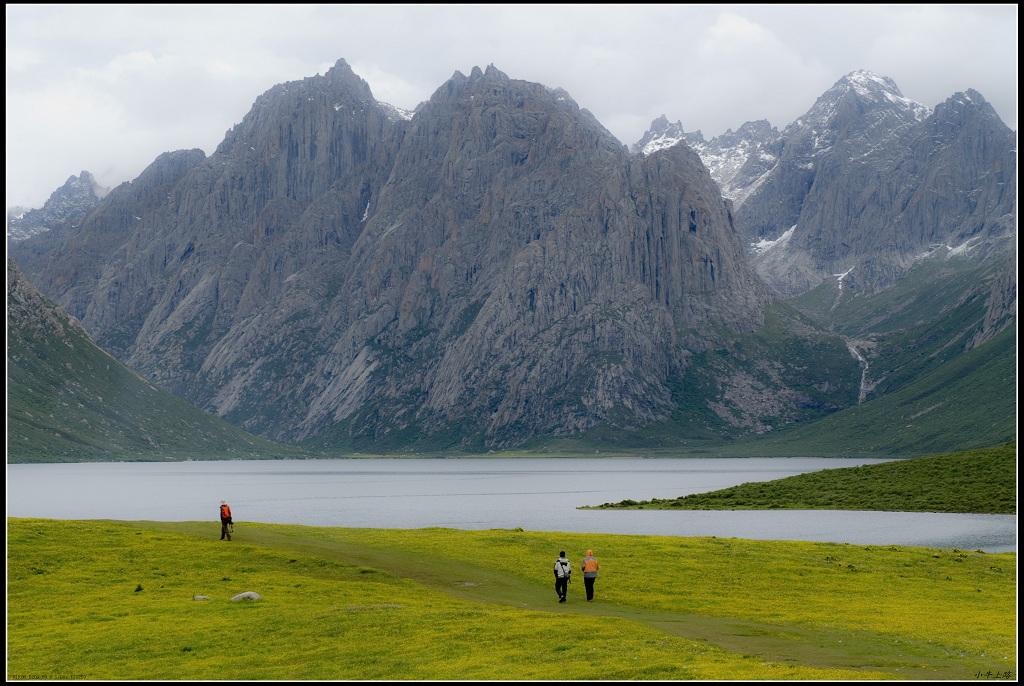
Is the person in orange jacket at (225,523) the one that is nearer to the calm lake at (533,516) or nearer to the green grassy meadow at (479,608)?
the green grassy meadow at (479,608)

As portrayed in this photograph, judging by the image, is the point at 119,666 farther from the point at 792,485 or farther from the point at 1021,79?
the point at 792,485

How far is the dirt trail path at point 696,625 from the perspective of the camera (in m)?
38.8

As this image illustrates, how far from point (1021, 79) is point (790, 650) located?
75.0 feet

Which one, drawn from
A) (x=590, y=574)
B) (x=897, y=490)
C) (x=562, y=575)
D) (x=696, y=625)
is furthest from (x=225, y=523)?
(x=897, y=490)

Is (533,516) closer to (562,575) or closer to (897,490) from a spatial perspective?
(897,490)

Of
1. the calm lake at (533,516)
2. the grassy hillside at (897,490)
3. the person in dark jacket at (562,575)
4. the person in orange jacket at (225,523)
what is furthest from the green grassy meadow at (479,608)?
the grassy hillside at (897,490)

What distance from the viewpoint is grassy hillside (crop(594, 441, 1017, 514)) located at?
135625mm

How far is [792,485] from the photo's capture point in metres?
163

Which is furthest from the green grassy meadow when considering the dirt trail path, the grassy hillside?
the grassy hillside

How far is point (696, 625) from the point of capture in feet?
157

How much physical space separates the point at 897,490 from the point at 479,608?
369 ft

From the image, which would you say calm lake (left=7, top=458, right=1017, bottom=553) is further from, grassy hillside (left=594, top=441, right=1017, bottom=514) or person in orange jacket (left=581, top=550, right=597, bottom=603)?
person in orange jacket (left=581, top=550, right=597, bottom=603)

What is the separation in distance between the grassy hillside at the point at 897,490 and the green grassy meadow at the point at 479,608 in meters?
62.6

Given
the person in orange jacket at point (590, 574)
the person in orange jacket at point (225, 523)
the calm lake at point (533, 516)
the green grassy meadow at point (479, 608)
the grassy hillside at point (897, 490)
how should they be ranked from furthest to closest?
1. the grassy hillside at point (897, 490)
2. the calm lake at point (533, 516)
3. the person in orange jacket at point (225, 523)
4. the person in orange jacket at point (590, 574)
5. the green grassy meadow at point (479, 608)
